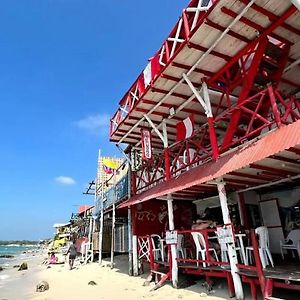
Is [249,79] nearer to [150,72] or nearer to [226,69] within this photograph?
[226,69]

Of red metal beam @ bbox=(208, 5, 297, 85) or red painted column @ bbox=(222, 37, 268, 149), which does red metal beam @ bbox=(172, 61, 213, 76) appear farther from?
red painted column @ bbox=(222, 37, 268, 149)

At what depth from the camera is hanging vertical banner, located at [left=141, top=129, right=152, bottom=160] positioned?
410 inches

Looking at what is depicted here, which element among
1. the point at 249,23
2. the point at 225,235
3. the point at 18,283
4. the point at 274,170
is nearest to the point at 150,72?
the point at 249,23

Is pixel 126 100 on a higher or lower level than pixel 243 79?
higher

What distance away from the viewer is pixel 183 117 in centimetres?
1016

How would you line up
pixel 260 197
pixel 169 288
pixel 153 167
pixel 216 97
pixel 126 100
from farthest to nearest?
1. pixel 153 167
2. pixel 126 100
3. pixel 260 197
4. pixel 216 97
5. pixel 169 288

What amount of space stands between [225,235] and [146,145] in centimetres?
492

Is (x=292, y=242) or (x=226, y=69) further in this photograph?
(x=292, y=242)

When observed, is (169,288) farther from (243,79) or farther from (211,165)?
(243,79)

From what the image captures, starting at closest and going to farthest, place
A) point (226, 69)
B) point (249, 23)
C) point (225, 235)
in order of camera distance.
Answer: point (249, 23) → point (225, 235) → point (226, 69)

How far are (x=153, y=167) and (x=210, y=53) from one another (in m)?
6.34

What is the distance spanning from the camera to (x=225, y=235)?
6.69 meters

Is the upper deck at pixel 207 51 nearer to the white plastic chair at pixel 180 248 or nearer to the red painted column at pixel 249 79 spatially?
the red painted column at pixel 249 79

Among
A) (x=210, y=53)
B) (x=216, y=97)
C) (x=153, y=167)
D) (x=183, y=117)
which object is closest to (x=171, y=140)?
(x=153, y=167)
